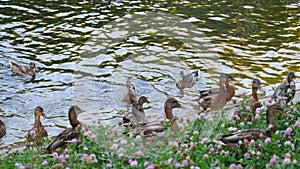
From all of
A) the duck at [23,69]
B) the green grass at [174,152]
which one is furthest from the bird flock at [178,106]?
the green grass at [174,152]

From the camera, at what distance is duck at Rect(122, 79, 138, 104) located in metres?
10.2

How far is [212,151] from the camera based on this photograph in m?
5.71

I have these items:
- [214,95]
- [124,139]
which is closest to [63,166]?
[124,139]

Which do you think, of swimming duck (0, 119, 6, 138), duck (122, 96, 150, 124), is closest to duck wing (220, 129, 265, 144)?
duck (122, 96, 150, 124)

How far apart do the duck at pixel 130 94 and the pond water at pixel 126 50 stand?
0.51 feet

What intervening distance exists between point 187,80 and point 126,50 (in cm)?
246

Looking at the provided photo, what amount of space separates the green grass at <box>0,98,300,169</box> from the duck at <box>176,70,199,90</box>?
386cm

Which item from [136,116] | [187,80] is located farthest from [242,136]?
[187,80]

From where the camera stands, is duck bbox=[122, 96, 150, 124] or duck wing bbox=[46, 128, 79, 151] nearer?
duck wing bbox=[46, 128, 79, 151]

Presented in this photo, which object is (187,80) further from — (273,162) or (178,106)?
(273,162)

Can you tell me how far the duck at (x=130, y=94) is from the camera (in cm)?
1023

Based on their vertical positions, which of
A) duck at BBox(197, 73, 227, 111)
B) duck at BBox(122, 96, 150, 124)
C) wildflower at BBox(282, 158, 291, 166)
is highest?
wildflower at BBox(282, 158, 291, 166)

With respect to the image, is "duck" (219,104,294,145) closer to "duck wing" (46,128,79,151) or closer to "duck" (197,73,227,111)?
"duck wing" (46,128,79,151)

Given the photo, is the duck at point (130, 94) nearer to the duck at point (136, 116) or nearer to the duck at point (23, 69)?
the duck at point (136, 116)
